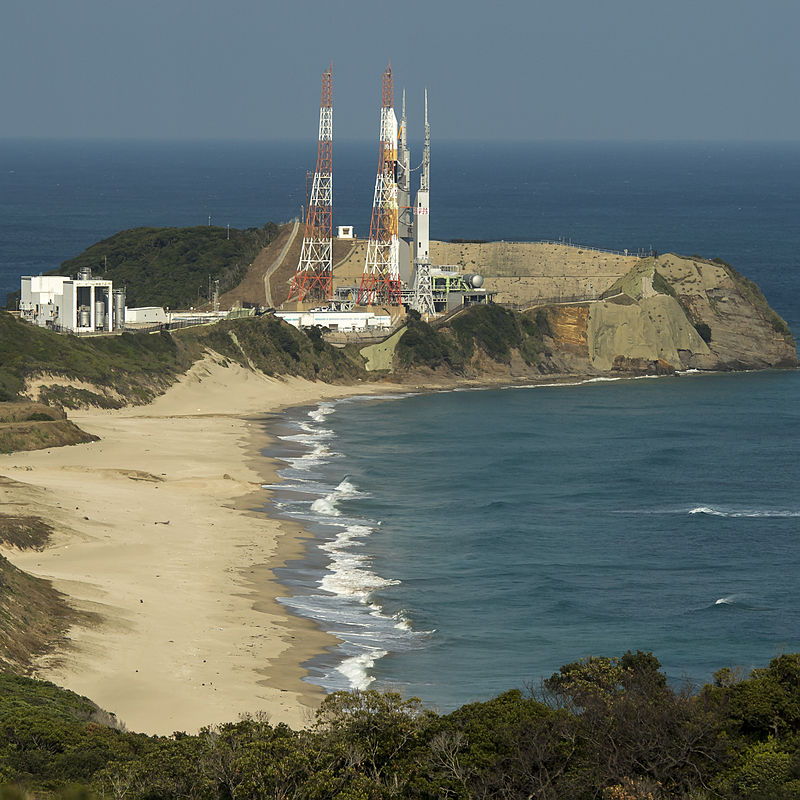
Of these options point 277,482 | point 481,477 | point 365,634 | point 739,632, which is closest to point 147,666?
point 365,634

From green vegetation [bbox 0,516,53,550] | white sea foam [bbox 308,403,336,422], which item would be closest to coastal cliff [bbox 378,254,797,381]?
white sea foam [bbox 308,403,336,422]

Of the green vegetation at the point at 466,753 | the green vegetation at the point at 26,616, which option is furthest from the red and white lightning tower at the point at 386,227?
the green vegetation at the point at 466,753

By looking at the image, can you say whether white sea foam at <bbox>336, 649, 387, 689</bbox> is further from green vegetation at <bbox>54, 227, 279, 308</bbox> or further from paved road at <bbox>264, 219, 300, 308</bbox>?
green vegetation at <bbox>54, 227, 279, 308</bbox>

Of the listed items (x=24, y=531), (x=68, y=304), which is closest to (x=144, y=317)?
(x=68, y=304)

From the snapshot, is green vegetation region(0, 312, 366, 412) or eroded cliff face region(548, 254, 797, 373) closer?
green vegetation region(0, 312, 366, 412)

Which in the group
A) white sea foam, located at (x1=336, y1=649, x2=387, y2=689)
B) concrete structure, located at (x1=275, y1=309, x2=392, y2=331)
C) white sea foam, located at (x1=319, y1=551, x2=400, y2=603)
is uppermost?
concrete structure, located at (x1=275, y1=309, x2=392, y2=331)

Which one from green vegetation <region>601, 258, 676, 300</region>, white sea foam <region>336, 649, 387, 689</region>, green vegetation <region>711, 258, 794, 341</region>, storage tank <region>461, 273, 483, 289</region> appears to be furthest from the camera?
green vegetation <region>601, 258, 676, 300</region>

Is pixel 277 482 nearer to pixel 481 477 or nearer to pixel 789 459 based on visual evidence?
pixel 481 477
